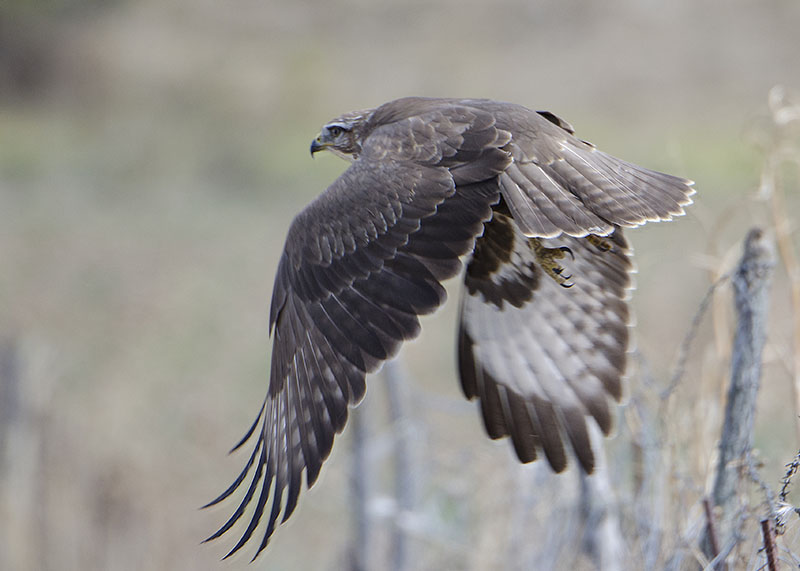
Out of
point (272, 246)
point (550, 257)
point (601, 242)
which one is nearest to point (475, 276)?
point (550, 257)

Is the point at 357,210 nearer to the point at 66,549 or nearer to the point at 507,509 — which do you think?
the point at 507,509

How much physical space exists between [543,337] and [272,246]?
10186 millimetres

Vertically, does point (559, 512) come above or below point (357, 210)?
below

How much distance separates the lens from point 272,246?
45.1 ft

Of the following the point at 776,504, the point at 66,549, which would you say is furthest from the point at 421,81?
the point at 776,504

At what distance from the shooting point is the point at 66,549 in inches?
230

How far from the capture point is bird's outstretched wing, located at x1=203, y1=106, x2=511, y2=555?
2.82m

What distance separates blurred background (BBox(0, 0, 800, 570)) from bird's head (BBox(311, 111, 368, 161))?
3.92ft

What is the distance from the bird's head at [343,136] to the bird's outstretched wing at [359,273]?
0.78 meters

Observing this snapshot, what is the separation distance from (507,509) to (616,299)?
927 mm

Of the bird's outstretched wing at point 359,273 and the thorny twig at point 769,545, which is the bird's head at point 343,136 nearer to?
the bird's outstretched wing at point 359,273

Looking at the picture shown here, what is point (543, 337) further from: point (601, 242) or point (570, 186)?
point (570, 186)

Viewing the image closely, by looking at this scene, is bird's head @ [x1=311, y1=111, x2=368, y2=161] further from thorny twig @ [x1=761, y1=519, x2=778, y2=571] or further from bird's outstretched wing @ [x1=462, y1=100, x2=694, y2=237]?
thorny twig @ [x1=761, y1=519, x2=778, y2=571]

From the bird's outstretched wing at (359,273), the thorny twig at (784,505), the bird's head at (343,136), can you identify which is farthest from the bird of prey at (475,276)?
the thorny twig at (784,505)
